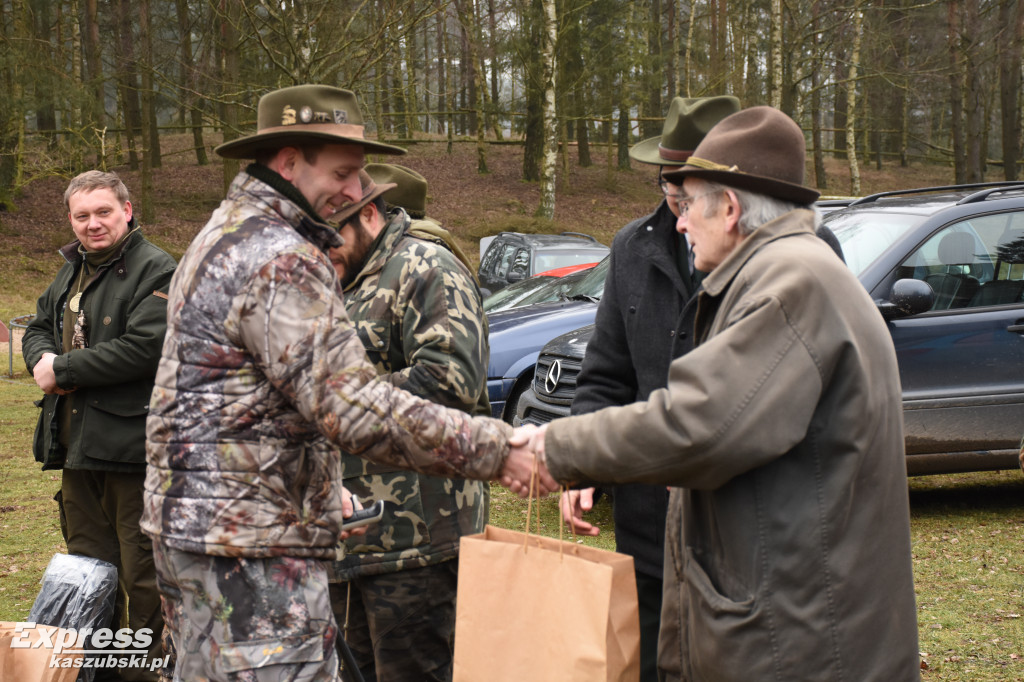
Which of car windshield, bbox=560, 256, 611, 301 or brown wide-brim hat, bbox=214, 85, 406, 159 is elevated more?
brown wide-brim hat, bbox=214, 85, 406, 159

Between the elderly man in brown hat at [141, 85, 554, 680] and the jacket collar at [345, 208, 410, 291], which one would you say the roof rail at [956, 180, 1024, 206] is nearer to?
the jacket collar at [345, 208, 410, 291]

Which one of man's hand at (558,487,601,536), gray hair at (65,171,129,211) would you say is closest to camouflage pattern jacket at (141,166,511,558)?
man's hand at (558,487,601,536)

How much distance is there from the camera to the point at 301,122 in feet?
8.59

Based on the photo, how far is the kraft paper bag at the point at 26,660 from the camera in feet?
12.0

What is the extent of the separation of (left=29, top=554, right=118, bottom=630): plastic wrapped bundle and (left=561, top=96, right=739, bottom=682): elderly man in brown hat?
2332 mm

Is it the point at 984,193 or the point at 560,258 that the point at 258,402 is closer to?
the point at 984,193

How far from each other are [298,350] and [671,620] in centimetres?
114

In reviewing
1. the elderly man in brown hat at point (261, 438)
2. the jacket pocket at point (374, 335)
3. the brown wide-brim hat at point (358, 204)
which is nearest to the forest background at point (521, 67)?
the brown wide-brim hat at point (358, 204)

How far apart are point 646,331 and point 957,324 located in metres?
4.00

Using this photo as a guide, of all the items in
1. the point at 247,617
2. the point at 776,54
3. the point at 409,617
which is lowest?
the point at 409,617

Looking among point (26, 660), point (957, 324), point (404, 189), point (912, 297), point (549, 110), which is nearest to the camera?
point (26, 660)

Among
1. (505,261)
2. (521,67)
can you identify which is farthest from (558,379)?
(521,67)

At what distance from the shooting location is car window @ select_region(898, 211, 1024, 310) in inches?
257

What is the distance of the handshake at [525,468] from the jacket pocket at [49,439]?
3128 mm
